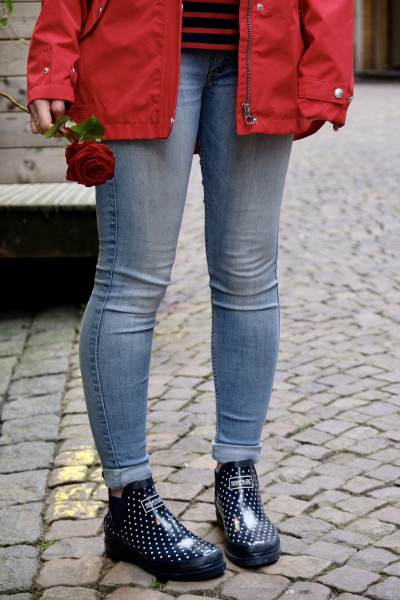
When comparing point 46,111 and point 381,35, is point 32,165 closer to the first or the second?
point 46,111

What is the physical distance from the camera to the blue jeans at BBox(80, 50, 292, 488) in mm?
2057

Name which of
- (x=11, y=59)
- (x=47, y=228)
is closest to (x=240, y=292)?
(x=47, y=228)

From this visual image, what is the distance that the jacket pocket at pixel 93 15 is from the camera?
1.95 m

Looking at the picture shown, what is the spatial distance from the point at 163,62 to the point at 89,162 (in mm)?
273

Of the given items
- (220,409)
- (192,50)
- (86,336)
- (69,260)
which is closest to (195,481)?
(220,409)

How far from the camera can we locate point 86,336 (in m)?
2.16

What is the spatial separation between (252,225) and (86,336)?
433mm

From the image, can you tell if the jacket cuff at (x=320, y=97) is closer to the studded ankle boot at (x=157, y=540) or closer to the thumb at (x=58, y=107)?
the thumb at (x=58, y=107)

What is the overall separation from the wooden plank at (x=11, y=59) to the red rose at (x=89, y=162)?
10.9 ft

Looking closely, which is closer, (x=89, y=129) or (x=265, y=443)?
(x=89, y=129)

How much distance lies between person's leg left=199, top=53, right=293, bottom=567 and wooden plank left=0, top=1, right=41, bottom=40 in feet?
9.77

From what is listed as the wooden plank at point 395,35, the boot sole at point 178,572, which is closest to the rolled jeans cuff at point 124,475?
the boot sole at point 178,572

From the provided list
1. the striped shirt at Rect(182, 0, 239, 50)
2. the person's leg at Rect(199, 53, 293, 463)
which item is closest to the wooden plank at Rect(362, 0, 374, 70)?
the person's leg at Rect(199, 53, 293, 463)

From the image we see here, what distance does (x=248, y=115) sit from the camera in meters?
2.03
